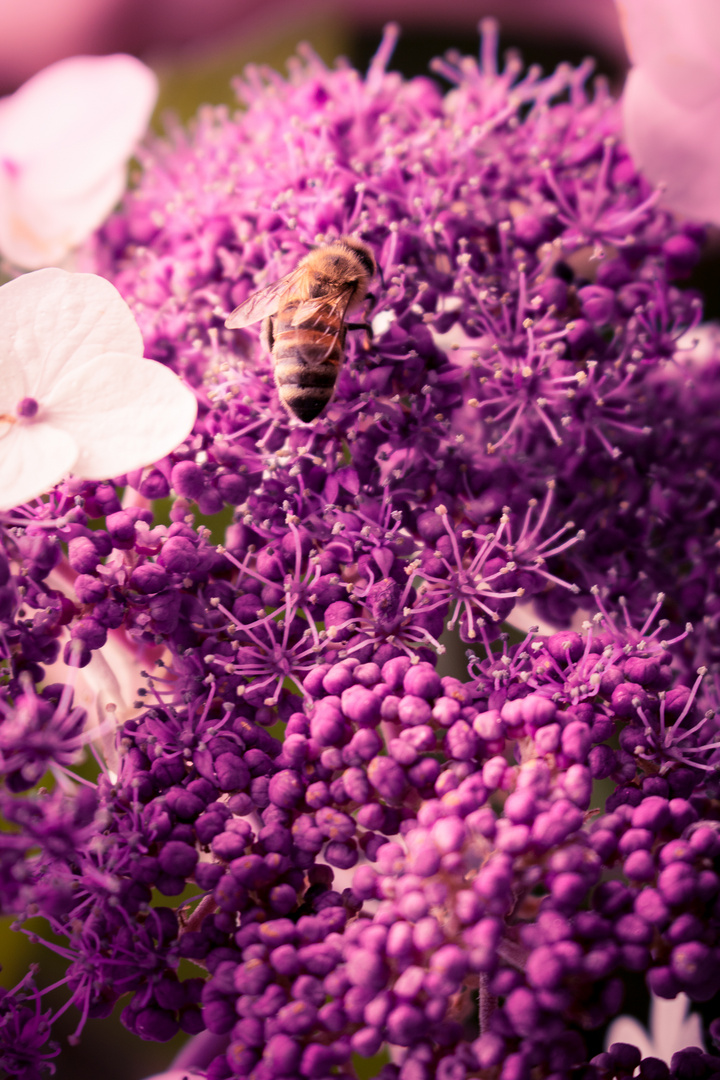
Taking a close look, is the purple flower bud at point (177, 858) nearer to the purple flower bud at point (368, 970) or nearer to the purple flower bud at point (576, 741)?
the purple flower bud at point (368, 970)

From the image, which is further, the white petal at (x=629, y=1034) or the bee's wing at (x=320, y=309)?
the white petal at (x=629, y=1034)

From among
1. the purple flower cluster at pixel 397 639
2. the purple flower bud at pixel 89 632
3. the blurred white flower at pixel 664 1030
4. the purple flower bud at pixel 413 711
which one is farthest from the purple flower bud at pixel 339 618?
the blurred white flower at pixel 664 1030

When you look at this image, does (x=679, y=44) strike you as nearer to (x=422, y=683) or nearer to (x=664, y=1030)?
(x=422, y=683)

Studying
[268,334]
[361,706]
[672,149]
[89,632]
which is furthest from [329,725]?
[672,149]

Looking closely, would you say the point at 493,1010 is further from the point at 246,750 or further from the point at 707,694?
the point at 707,694

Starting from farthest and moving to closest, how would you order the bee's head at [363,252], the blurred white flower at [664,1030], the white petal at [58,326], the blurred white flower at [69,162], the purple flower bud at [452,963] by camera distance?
the blurred white flower at [69,162] → the blurred white flower at [664,1030] → the bee's head at [363,252] → the white petal at [58,326] → the purple flower bud at [452,963]

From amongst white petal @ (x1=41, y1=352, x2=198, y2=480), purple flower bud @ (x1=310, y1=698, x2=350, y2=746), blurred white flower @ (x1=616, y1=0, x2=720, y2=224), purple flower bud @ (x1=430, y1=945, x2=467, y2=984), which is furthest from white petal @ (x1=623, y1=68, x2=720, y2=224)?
purple flower bud @ (x1=430, y1=945, x2=467, y2=984)

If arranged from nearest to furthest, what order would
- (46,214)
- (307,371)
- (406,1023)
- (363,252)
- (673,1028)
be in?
(406,1023) < (307,371) < (363,252) < (673,1028) < (46,214)

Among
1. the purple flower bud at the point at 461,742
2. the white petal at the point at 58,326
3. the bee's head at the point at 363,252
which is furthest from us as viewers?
the bee's head at the point at 363,252
